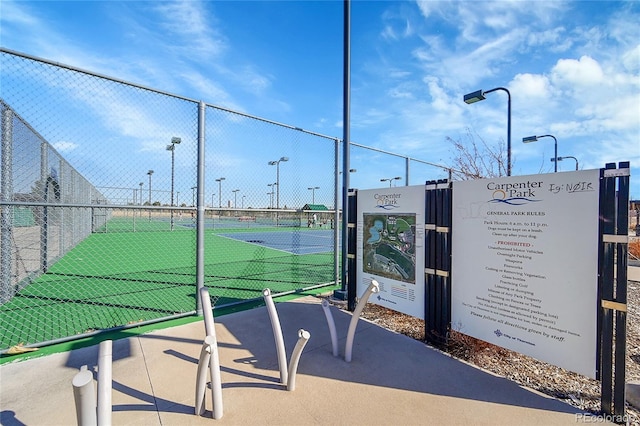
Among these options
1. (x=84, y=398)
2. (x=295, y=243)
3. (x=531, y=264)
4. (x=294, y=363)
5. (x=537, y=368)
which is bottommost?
(x=537, y=368)

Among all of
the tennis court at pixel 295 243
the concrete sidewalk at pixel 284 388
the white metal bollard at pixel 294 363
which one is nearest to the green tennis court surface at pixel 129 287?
the concrete sidewalk at pixel 284 388

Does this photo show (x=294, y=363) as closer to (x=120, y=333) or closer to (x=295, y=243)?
(x=120, y=333)

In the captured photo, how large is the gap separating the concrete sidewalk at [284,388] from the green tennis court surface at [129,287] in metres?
→ 1.04

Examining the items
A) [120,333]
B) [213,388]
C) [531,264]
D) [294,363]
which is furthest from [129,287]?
[531,264]

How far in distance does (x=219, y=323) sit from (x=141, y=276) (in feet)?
13.5

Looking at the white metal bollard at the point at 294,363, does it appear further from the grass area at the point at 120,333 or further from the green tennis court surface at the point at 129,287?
the green tennis court surface at the point at 129,287

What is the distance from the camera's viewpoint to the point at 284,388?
2.98 metres

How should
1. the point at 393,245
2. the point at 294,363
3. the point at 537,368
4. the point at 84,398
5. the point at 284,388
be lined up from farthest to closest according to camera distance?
1. the point at 393,245
2. the point at 537,368
3. the point at 284,388
4. the point at 294,363
5. the point at 84,398

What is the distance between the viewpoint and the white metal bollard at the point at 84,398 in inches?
62.2

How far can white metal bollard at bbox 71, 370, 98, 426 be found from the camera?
158 cm

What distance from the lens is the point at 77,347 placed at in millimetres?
3816

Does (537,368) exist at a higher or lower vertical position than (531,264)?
lower

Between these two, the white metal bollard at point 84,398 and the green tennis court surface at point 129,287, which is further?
the green tennis court surface at point 129,287

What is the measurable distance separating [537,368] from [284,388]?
286 centimetres
